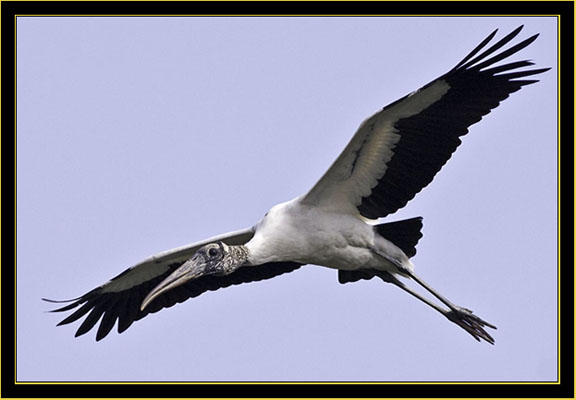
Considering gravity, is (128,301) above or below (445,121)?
below

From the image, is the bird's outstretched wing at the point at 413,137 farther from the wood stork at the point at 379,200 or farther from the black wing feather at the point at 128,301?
the black wing feather at the point at 128,301

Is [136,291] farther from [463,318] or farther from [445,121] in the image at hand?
[445,121]

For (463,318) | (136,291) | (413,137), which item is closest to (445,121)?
(413,137)

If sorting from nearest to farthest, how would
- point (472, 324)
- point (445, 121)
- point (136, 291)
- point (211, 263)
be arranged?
point (445, 121) < point (211, 263) < point (472, 324) < point (136, 291)

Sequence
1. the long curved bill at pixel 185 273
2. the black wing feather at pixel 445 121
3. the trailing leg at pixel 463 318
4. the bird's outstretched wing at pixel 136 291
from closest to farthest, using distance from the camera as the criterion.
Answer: the black wing feather at pixel 445 121
the long curved bill at pixel 185 273
the trailing leg at pixel 463 318
the bird's outstretched wing at pixel 136 291

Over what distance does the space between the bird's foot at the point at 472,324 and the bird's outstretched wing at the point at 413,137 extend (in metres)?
1.26

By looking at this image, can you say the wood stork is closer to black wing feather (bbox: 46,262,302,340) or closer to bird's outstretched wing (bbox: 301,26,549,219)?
bird's outstretched wing (bbox: 301,26,549,219)

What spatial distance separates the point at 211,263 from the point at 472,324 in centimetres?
257

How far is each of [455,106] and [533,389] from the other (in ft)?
7.95

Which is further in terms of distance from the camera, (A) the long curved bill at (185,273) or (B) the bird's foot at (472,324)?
(B) the bird's foot at (472,324)

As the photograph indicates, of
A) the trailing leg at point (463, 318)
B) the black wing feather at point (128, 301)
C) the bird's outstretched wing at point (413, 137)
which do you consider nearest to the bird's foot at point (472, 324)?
the trailing leg at point (463, 318)

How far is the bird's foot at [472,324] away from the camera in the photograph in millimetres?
10648

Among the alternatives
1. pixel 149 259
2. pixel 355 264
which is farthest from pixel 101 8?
pixel 355 264

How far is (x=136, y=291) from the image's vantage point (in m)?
11.6
